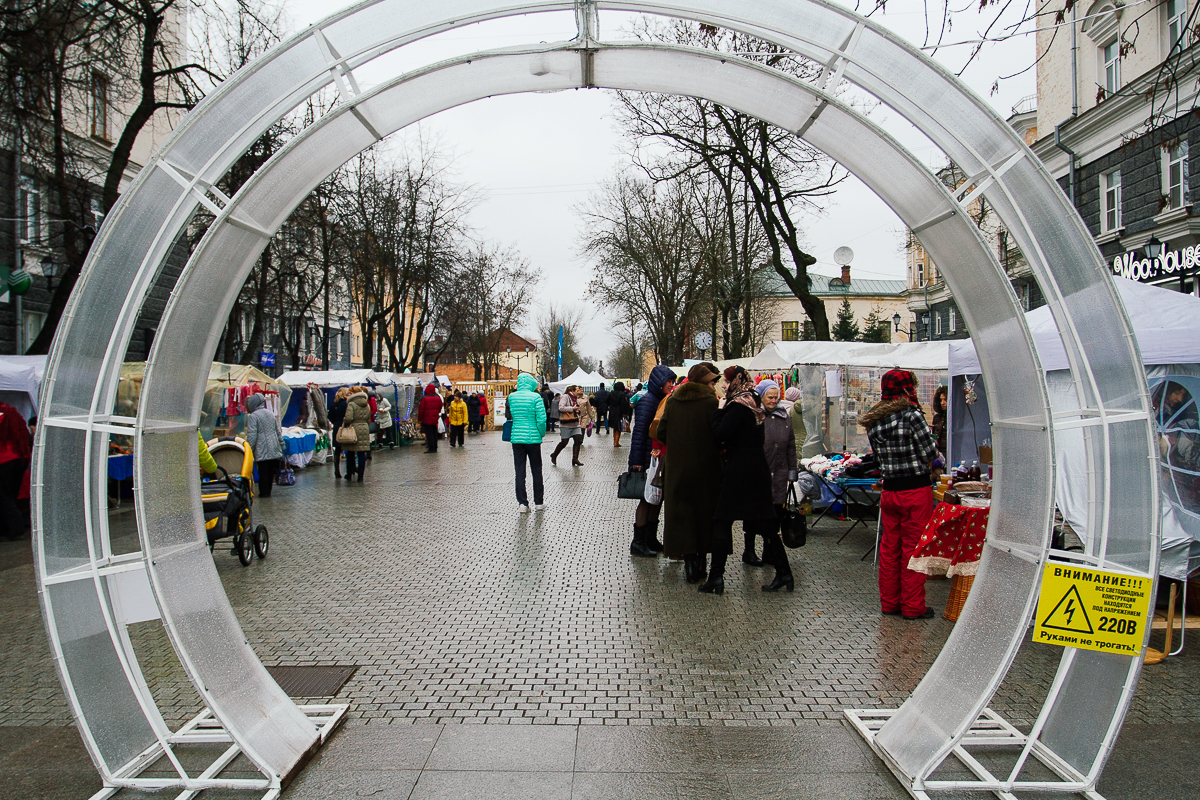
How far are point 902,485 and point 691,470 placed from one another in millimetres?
1851

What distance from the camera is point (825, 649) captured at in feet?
19.2

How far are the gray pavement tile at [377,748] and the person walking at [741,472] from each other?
135 inches

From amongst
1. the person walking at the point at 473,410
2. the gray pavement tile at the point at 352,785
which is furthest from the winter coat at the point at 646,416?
the person walking at the point at 473,410

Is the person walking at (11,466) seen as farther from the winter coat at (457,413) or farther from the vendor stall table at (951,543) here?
the winter coat at (457,413)

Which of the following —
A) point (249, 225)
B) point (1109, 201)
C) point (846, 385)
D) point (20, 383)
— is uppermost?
point (1109, 201)

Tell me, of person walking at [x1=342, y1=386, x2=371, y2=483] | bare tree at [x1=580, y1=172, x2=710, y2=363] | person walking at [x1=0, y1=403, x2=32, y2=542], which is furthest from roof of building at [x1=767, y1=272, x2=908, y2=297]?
person walking at [x1=0, y1=403, x2=32, y2=542]

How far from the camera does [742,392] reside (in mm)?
7312

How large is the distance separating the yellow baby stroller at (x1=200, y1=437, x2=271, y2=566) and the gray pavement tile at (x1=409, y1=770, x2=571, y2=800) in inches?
199

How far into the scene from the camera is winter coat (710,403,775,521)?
713cm

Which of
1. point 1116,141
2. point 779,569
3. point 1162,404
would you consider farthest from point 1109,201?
point 779,569

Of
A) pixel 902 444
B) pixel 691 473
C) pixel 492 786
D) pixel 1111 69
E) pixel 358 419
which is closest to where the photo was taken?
pixel 492 786

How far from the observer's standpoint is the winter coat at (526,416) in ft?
38.7

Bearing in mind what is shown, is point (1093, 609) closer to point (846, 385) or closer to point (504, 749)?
point (504, 749)

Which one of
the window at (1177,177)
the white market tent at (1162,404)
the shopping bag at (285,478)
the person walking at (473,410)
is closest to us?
the white market tent at (1162,404)
